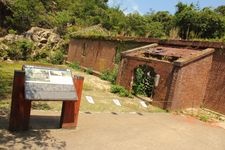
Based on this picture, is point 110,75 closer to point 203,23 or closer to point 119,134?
point 203,23

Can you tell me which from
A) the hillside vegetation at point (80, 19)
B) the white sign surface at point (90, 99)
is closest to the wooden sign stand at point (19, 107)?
the white sign surface at point (90, 99)

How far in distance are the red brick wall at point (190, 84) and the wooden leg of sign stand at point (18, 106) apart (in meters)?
7.69

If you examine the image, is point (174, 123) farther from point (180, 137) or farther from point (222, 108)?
point (222, 108)

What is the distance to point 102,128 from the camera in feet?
32.6

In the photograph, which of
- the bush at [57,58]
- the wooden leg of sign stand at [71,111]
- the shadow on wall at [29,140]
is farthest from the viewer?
the bush at [57,58]

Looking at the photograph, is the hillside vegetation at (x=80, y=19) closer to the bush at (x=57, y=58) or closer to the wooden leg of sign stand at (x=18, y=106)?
the bush at (x=57, y=58)

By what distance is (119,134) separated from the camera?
31.3 feet

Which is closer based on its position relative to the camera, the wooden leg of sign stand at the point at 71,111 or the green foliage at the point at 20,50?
the wooden leg of sign stand at the point at 71,111

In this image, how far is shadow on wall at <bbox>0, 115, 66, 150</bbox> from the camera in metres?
7.43

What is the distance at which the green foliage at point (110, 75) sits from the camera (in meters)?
20.5

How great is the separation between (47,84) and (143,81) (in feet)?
31.5

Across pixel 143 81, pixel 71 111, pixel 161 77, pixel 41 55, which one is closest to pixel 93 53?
pixel 41 55

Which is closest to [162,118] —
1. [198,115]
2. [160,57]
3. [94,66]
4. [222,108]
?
[198,115]

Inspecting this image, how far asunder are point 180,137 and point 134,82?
307 inches
